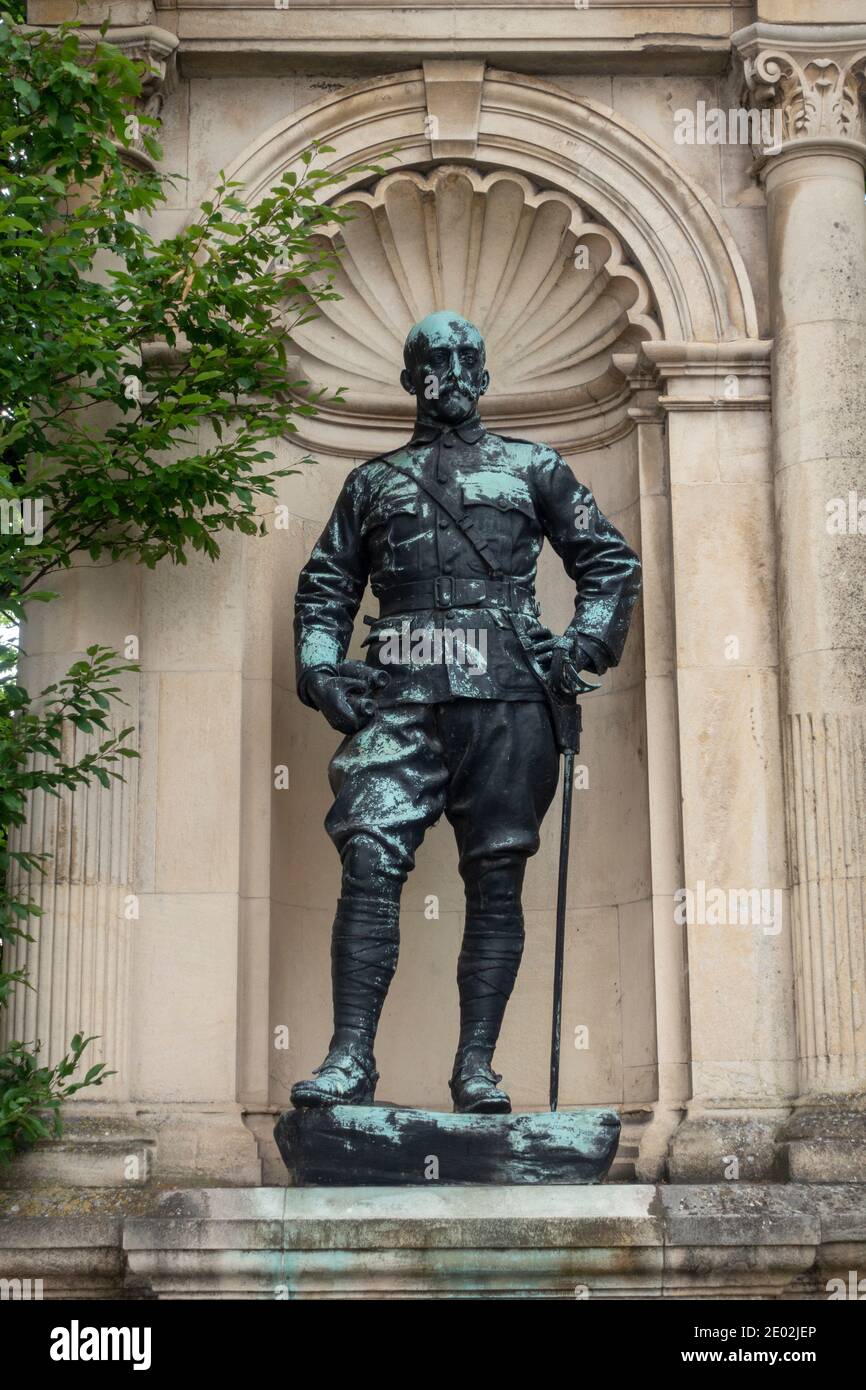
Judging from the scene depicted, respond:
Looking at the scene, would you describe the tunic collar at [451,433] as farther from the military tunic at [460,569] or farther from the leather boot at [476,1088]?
the leather boot at [476,1088]

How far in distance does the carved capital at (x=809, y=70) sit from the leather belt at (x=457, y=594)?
8.24 ft

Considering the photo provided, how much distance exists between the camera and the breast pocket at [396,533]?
8578 mm

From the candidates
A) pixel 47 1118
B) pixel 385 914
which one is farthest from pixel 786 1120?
pixel 47 1118

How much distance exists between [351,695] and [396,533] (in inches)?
26.1

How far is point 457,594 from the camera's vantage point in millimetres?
8461

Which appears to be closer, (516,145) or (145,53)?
(145,53)

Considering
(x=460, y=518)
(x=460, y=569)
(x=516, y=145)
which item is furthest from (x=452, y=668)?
(x=516, y=145)

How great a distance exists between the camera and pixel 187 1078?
354 inches

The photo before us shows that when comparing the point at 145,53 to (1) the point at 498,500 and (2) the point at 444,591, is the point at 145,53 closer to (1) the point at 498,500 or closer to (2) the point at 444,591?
(1) the point at 498,500

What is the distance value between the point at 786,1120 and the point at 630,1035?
102 cm

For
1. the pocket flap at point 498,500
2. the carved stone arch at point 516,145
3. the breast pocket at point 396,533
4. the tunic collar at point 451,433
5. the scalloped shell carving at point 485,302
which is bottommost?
the breast pocket at point 396,533

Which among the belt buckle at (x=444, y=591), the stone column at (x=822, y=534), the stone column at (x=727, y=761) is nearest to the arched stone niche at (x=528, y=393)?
the stone column at (x=727, y=761)

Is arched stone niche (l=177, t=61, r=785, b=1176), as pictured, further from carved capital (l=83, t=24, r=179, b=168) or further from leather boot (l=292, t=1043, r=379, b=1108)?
leather boot (l=292, t=1043, r=379, b=1108)
